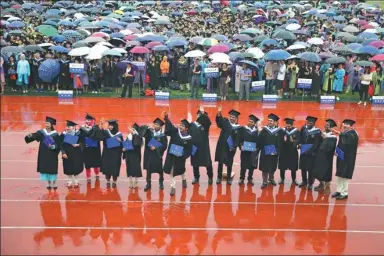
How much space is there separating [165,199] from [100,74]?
35.6 feet

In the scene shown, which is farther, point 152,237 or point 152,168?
point 152,168

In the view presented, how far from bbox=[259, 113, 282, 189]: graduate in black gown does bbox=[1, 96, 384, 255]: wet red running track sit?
2.10 feet

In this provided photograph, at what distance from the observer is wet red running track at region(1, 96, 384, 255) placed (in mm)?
8930

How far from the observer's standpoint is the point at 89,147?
447 inches

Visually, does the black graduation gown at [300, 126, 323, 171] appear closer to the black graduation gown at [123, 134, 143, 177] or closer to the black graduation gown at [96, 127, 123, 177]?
the black graduation gown at [123, 134, 143, 177]

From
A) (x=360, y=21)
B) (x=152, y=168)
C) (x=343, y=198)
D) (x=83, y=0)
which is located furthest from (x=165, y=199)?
(x=83, y=0)

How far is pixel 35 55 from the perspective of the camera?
20.1 m

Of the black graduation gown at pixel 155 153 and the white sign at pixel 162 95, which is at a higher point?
the white sign at pixel 162 95

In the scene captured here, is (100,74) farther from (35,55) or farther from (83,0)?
(83,0)

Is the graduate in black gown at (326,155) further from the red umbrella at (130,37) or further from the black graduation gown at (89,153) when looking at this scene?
the red umbrella at (130,37)

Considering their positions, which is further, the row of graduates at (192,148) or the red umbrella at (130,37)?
the red umbrella at (130,37)

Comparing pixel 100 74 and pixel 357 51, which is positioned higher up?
pixel 357 51

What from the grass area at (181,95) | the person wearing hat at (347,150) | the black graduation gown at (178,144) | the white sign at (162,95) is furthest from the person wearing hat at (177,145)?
the grass area at (181,95)

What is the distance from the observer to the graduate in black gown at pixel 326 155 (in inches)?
427
